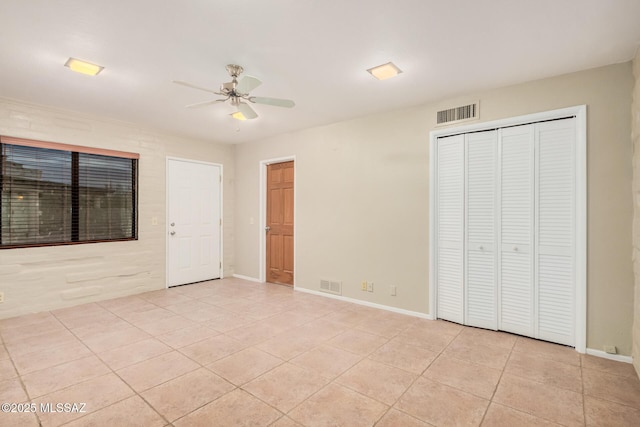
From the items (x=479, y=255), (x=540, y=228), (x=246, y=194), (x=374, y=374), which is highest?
(x=246, y=194)

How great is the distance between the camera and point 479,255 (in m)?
3.44

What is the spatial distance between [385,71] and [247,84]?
1.23 metres

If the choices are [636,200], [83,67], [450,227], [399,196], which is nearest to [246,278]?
[399,196]

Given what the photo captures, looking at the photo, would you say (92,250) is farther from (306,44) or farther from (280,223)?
(306,44)

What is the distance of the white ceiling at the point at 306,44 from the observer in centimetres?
201

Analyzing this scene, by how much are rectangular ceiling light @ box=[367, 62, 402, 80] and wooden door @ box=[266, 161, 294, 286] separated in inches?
101

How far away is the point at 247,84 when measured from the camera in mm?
2592

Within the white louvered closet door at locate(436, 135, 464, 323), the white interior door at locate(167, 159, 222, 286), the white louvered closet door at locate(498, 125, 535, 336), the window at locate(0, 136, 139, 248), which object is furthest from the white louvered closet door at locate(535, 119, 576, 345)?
the window at locate(0, 136, 139, 248)

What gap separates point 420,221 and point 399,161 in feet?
2.60

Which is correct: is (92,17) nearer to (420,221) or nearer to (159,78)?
(159,78)

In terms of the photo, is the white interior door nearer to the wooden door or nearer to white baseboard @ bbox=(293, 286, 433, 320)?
the wooden door

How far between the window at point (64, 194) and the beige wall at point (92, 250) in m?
0.12

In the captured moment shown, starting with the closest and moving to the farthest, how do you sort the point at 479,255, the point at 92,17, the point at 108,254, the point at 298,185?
the point at 92,17, the point at 479,255, the point at 108,254, the point at 298,185

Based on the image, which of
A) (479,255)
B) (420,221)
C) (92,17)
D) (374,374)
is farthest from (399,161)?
(92,17)
